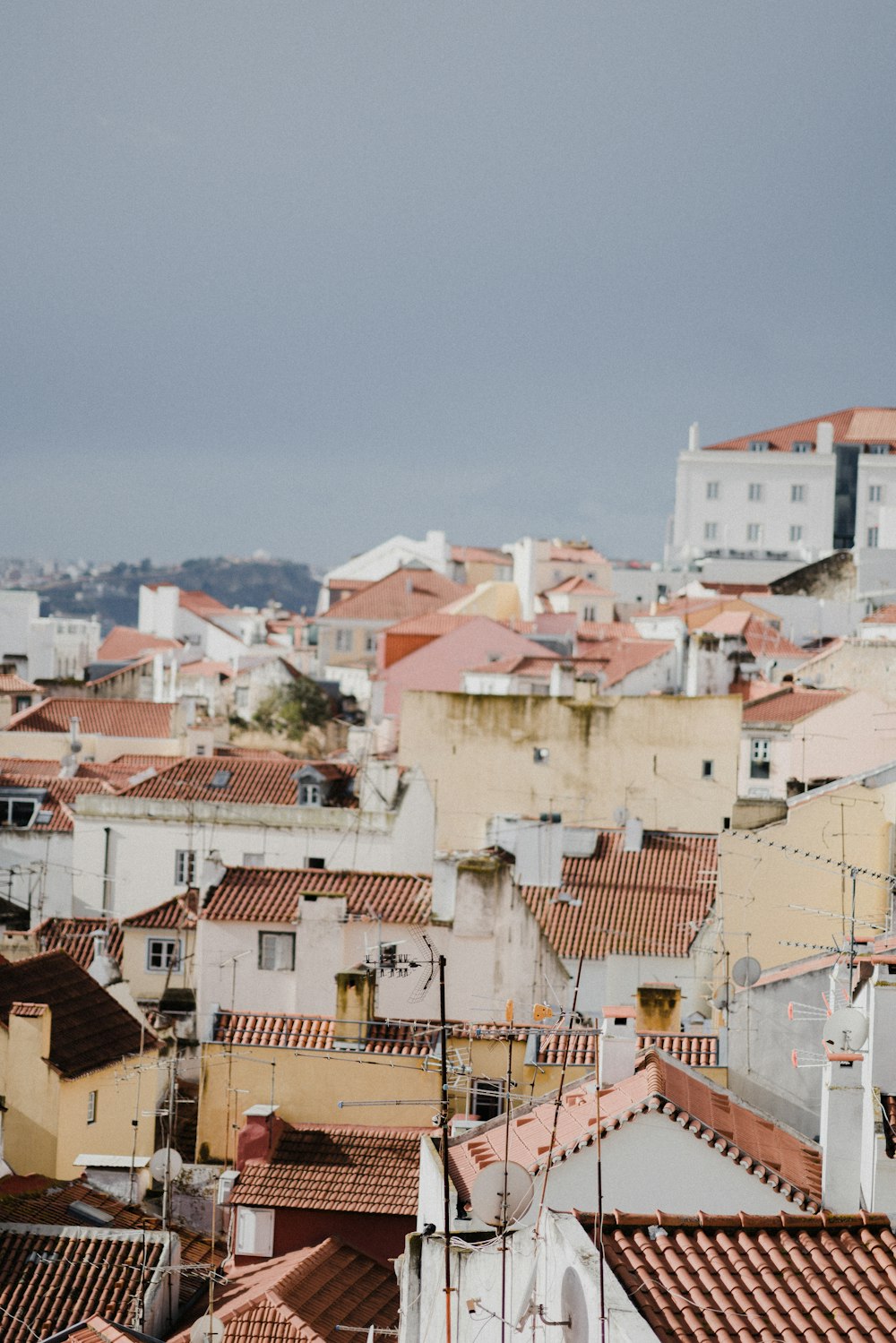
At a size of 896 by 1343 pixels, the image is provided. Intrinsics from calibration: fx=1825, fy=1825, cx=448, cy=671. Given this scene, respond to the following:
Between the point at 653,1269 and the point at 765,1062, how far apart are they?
680 centimetres

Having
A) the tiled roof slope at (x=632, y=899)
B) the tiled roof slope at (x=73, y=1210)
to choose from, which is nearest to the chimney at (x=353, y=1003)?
the tiled roof slope at (x=73, y=1210)

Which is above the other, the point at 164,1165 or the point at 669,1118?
the point at 669,1118

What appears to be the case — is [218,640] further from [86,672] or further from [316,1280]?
[316,1280]

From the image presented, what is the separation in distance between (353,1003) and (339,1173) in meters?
2.91

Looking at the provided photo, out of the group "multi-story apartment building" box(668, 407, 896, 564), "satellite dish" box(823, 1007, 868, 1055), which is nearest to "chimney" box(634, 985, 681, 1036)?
"satellite dish" box(823, 1007, 868, 1055)

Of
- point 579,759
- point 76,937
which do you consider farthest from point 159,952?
point 579,759

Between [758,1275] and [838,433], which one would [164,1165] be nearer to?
[758,1275]

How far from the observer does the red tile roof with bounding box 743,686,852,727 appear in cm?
3822

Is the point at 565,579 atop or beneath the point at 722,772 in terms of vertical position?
atop

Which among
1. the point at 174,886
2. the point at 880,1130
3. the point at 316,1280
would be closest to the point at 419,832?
the point at 174,886

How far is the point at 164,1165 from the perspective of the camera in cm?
1975

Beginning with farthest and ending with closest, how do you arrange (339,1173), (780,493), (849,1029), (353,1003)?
(780,493) < (353,1003) < (339,1173) < (849,1029)

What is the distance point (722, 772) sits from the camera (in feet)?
122

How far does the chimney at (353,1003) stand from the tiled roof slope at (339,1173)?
130 cm
